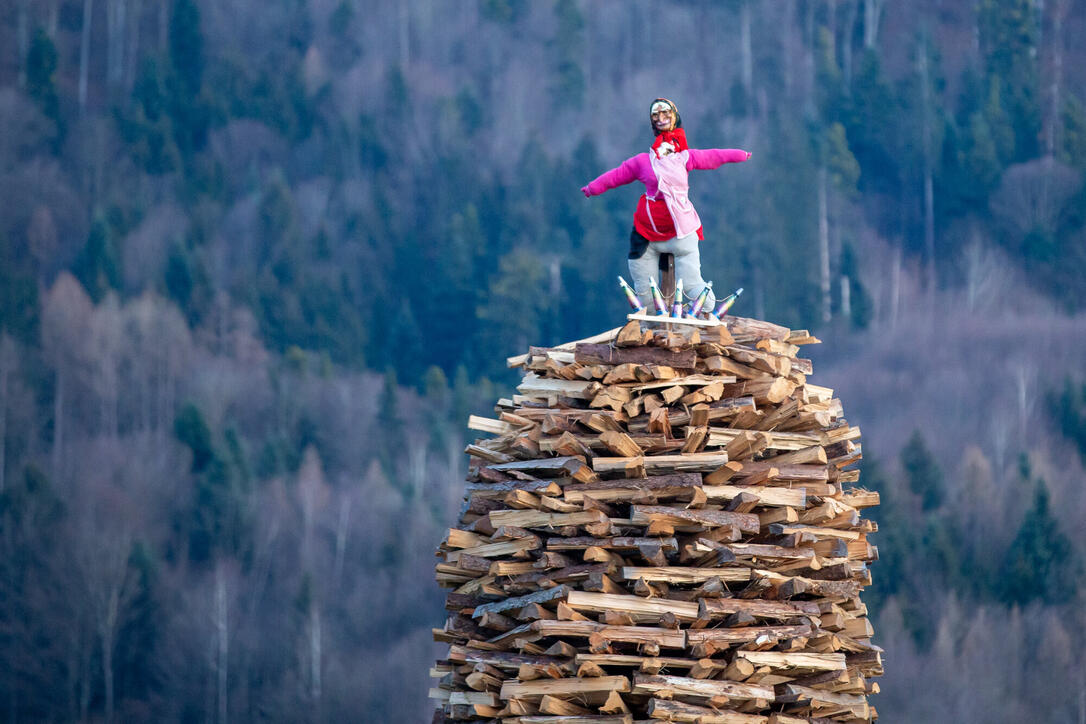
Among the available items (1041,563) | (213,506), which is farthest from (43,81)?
(1041,563)

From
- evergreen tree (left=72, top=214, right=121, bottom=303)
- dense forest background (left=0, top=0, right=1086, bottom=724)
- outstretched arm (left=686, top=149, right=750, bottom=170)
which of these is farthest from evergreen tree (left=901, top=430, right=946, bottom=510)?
outstretched arm (left=686, top=149, right=750, bottom=170)

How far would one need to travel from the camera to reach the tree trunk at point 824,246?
6856cm

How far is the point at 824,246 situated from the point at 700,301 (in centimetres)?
5607

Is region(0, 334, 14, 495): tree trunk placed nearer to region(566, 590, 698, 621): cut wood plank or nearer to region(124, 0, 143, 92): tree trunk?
region(124, 0, 143, 92): tree trunk

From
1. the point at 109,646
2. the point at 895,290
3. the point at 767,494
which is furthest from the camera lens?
the point at 895,290

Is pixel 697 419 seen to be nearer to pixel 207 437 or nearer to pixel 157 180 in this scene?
pixel 207 437

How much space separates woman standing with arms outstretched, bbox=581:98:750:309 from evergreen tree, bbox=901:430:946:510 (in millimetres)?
43528

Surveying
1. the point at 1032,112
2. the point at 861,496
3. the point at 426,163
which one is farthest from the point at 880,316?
the point at 861,496

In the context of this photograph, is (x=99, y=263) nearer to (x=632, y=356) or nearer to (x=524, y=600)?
(x=632, y=356)

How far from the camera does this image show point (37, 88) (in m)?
75.4

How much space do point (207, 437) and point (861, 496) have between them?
164 feet

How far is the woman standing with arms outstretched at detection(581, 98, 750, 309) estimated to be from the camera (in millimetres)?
15578

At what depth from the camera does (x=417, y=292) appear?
237 feet

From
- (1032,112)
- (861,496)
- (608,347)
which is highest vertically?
(1032,112)
